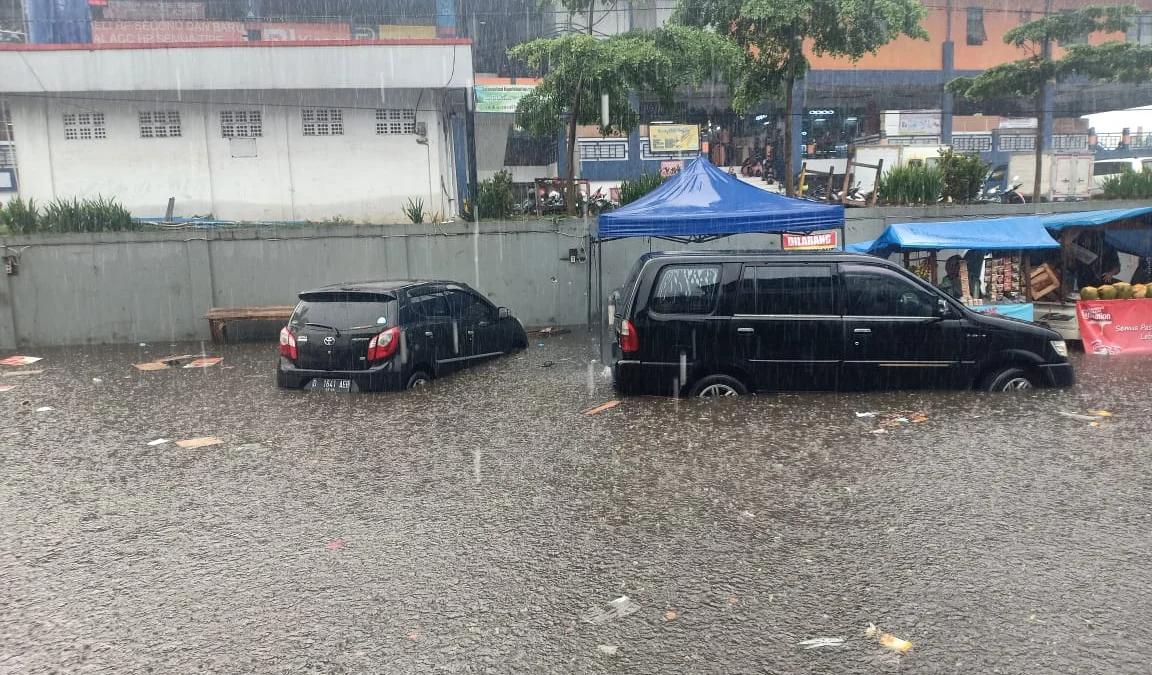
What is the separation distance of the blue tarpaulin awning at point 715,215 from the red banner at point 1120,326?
163 inches

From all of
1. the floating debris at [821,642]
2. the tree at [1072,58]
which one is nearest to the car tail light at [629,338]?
the floating debris at [821,642]

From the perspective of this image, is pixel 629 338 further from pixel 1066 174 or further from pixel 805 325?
pixel 1066 174

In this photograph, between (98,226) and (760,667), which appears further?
(98,226)

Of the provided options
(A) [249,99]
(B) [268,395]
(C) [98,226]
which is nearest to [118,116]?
(A) [249,99]

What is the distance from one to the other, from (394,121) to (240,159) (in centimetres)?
398

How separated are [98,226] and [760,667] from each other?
1558 cm

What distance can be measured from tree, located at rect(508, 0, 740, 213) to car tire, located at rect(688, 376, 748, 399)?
8.34 meters

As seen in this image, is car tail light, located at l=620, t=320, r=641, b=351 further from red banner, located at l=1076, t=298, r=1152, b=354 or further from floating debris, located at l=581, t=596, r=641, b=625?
red banner, located at l=1076, t=298, r=1152, b=354

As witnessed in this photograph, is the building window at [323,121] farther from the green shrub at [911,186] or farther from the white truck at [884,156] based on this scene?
the white truck at [884,156]

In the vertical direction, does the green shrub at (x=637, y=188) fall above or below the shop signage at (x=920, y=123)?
below

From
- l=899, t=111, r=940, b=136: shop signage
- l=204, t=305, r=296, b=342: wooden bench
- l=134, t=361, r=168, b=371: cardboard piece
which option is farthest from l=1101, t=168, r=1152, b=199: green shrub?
l=134, t=361, r=168, b=371: cardboard piece

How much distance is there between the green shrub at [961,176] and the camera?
16.2 meters

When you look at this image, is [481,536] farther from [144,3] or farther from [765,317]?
[144,3]

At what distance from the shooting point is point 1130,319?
38.5 ft
